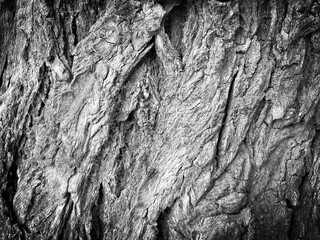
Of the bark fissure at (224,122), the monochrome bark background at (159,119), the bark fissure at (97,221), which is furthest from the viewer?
the bark fissure at (97,221)

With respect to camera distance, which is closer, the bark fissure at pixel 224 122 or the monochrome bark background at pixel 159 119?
the monochrome bark background at pixel 159 119

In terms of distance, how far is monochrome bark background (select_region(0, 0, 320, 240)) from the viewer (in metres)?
4.04

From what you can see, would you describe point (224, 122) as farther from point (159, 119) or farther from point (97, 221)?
point (97, 221)

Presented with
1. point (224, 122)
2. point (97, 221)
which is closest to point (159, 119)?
point (224, 122)

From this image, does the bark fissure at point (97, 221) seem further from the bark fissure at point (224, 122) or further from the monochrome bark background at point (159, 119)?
the bark fissure at point (224, 122)

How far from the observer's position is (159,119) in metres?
4.30

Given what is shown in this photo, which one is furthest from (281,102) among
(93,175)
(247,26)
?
(93,175)

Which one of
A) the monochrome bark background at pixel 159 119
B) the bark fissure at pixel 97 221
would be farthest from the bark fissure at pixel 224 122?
the bark fissure at pixel 97 221

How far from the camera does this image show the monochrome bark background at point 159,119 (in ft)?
13.3

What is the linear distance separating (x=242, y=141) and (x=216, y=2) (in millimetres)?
1896

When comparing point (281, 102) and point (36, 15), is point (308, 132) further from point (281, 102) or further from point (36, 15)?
point (36, 15)

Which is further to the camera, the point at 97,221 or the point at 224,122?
the point at 97,221

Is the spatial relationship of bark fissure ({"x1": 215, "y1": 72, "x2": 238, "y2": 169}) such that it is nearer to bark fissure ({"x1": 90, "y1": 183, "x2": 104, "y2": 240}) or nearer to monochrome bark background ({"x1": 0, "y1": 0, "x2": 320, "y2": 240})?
monochrome bark background ({"x1": 0, "y1": 0, "x2": 320, "y2": 240})

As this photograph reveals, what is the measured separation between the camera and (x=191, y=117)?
4215mm
